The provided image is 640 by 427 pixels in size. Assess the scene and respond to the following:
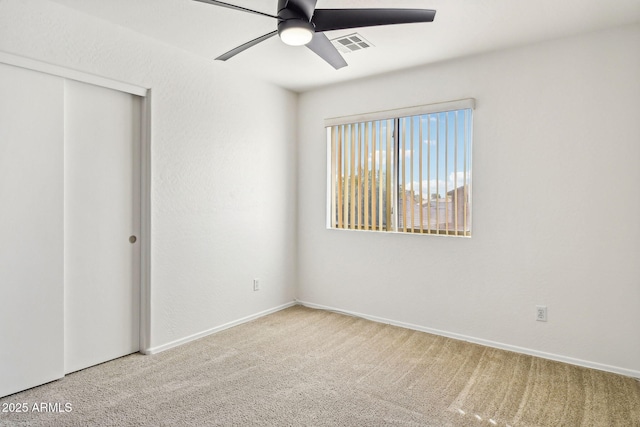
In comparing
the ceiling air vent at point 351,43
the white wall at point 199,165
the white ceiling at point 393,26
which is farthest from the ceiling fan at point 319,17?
the white wall at point 199,165

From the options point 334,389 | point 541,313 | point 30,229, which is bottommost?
point 334,389

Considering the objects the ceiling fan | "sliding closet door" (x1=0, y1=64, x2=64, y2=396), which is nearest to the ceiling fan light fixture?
the ceiling fan

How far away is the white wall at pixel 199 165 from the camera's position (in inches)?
101

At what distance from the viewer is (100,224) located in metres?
2.78

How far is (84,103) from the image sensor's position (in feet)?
8.80

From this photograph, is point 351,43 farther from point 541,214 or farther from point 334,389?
point 334,389

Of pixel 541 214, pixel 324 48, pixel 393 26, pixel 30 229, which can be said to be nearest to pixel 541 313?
pixel 541 214

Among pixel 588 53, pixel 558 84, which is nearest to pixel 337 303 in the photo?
pixel 558 84

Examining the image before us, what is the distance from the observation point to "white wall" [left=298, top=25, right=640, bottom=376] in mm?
2717

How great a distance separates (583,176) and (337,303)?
2554mm

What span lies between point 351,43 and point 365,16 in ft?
3.65

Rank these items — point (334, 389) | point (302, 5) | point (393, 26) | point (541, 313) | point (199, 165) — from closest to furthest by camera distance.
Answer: point (302, 5), point (334, 389), point (393, 26), point (541, 313), point (199, 165)

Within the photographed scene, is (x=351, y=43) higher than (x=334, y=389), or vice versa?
(x=351, y=43)

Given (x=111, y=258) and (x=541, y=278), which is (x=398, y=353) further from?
(x=111, y=258)
